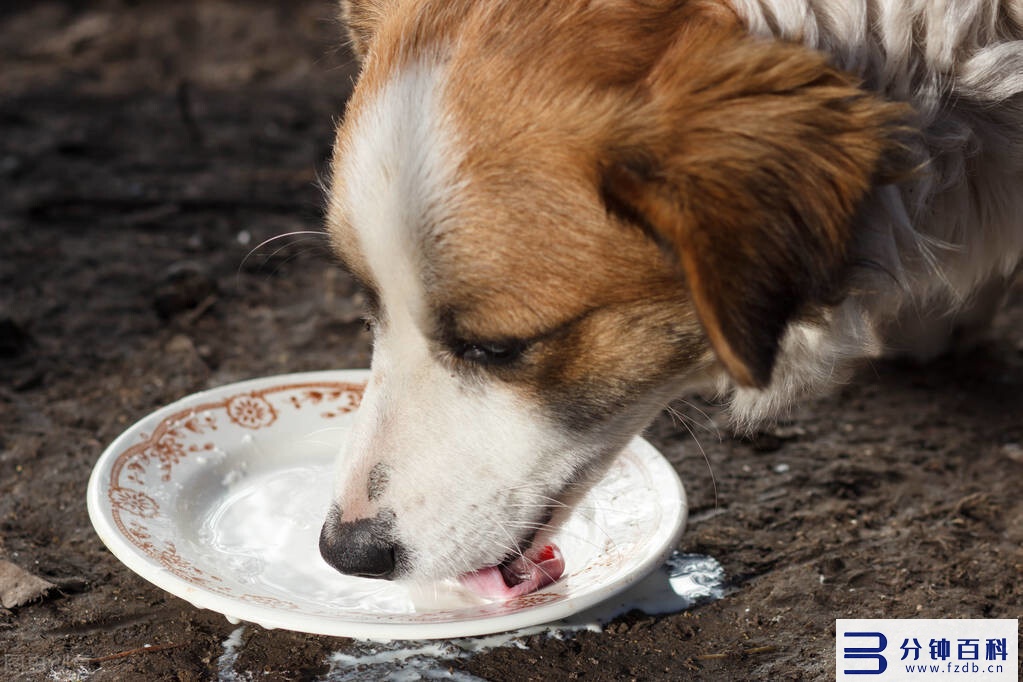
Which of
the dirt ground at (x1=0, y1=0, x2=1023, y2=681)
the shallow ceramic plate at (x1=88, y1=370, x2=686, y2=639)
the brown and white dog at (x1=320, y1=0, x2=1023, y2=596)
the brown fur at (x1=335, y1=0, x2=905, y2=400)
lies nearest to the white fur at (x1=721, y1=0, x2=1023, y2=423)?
the brown and white dog at (x1=320, y1=0, x2=1023, y2=596)

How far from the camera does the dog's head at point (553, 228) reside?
2027 millimetres

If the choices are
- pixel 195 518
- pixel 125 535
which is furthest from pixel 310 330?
pixel 125 535

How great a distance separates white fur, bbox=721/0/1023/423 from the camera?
7.20ft

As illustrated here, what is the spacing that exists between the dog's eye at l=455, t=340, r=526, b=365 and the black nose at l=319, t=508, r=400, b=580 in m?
0.32

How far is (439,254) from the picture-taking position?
2100mm

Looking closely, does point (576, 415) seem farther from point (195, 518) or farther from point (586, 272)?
point (195, 518)

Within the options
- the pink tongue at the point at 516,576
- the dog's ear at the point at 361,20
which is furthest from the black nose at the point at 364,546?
the dog's ear at the point at 361,20

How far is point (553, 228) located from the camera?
2104 mm

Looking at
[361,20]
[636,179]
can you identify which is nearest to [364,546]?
[636,179]

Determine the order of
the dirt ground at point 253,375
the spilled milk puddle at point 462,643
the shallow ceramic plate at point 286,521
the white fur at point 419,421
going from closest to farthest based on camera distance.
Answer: the white fur at point 419,421 → the shallow ceramic plate at point 286,521 → the spilled milk puddle at point 462,643 → the dirt ground at point 253,375

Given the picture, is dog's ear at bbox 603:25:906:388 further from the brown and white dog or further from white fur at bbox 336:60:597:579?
white fur at bbox 336:60:597:579

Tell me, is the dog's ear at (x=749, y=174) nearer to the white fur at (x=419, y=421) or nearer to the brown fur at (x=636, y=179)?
the brown fur at (x=636, y=179)

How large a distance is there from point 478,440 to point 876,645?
36.2 inches


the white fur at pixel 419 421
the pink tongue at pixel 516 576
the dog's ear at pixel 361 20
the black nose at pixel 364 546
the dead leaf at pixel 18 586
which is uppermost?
the dog's ear at pixel 361 20
